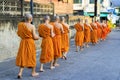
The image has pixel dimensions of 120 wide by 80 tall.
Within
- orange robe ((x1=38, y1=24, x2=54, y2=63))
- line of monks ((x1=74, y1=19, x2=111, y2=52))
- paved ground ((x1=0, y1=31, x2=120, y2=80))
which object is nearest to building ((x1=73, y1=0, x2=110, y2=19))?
line of monks ((x1=74, y1=19, x2=111, y2=52))

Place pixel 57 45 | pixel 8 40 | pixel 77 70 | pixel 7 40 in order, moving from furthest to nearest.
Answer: pixel 8 40, pixel 7 40, pixel 57 45, pixel 77 70

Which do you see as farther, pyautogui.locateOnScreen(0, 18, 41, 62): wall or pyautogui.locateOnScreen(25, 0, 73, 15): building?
pyautogui.locateOnScreen(25, 0, 73, 15): building

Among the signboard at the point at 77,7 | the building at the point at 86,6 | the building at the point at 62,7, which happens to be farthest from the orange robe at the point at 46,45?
the signboard at the point at 77,7

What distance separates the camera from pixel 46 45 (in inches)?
533

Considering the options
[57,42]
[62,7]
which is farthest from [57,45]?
[62,7]

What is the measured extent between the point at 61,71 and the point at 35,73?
1.20 meters

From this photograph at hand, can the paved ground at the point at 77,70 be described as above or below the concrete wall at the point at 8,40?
below

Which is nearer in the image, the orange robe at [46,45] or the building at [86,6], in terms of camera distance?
the orange robe at [46,45]

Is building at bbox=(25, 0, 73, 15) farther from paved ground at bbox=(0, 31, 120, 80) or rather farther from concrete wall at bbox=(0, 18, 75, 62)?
paved ground at bbox=(0, 31, 120, 80)

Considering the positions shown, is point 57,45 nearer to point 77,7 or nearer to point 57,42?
point 57,42

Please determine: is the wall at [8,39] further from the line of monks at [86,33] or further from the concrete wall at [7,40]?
the line of monks at [86,33]

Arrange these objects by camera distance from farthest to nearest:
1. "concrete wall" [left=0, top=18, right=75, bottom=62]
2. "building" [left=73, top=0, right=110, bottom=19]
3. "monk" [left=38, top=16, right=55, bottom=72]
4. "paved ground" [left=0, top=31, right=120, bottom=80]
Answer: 1. "building" [left=73, top=0, right=110, bottom=19]
2. "concrete wall" [left=0, top=18, right=75, bottom=62]
3. "monk" [left=38, top=16, right=55, bottom=72]
4. "paved ground" [left=0, top=31, right=120, bottom=80]

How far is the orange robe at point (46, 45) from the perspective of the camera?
13414 mm

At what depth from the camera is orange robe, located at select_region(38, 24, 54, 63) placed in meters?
13.4
